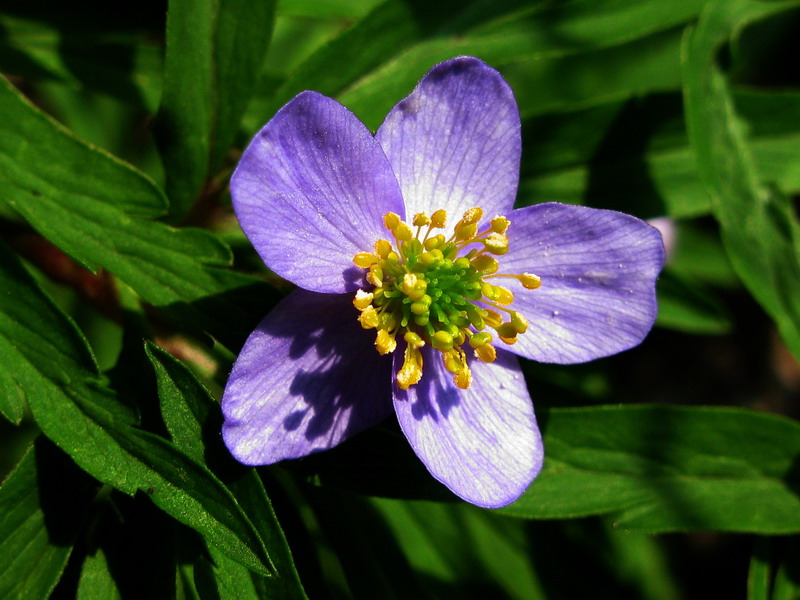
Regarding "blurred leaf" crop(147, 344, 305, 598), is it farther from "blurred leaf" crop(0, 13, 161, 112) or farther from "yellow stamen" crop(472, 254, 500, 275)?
"blurred leaf" crop(0, 13, 161, 112)

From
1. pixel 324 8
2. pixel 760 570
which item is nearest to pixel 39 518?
pixel 324 8

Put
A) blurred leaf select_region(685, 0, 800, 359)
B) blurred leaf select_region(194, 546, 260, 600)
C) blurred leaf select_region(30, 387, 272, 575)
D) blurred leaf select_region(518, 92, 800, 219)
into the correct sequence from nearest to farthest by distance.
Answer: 1. blurred leaf select_region(30, 387, 272, 575)
2. blurred leaf select_region(194, 546, 260, 600)
3. blurred leaf select_region(685, 0, 800, 359)
4. blurred leaf select_region(518, 92, 800, 219)

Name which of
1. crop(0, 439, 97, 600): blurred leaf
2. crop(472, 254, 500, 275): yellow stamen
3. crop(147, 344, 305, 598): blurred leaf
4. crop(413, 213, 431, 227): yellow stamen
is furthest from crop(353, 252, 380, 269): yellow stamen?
crop(0, 439, 97, 600): blurred leaf

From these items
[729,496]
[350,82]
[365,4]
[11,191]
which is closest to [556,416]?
[729,496]

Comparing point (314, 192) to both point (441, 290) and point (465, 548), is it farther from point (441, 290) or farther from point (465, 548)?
point (465, 548)

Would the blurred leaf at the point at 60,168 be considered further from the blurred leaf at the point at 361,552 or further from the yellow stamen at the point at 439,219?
the blurred leaf at the point at 361,552

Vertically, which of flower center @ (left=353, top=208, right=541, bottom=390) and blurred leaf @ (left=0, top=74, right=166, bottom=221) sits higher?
blurred leaf @ (left=0, top=74, right=166, bottom=221)
